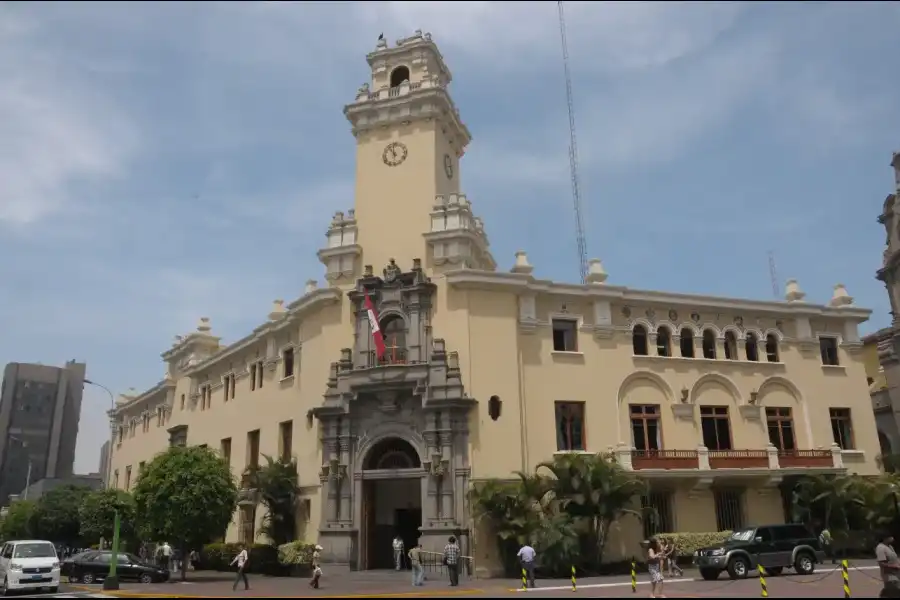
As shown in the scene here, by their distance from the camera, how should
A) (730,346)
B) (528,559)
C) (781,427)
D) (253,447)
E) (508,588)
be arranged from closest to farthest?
(528,559) → (508,588) → (781,427) → (730,346) → (253,447)

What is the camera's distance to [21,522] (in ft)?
213

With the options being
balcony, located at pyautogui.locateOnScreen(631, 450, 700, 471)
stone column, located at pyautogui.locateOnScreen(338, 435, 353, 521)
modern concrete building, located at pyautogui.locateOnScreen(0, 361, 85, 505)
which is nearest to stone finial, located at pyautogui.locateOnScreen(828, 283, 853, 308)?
balcony, located at pyautogui.locateOnScreen(631, 450, 700, 471)

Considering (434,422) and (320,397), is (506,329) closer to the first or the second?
(434,422)

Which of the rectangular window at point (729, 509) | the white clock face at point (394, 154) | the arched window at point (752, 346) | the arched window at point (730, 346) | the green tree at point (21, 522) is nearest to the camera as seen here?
the rectangular window at point (729, 509)

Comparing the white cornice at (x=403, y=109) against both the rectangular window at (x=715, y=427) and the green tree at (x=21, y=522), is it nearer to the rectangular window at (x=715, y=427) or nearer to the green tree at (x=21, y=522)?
the rectangular window at (x=715, y=427)

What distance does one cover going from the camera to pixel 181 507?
3222 cm

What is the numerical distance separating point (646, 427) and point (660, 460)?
2.65 m

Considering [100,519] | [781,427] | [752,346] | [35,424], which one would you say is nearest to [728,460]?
[781,427]

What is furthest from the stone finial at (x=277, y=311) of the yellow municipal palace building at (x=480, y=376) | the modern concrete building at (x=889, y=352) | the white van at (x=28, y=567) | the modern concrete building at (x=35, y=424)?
the modern concrete building at (x=35, y=424)

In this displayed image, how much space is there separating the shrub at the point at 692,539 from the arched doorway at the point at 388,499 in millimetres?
10989

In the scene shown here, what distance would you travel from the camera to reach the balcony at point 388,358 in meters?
32.9

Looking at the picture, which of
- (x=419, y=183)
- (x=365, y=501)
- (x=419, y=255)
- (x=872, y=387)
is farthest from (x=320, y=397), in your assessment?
(x=872, y=387)

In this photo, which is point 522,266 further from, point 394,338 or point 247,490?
point 247,490

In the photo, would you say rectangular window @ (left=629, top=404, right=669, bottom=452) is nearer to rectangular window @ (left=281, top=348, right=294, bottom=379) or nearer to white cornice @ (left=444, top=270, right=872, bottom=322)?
white cornice @ (left=444, top=270, right=872, bottom=322)
